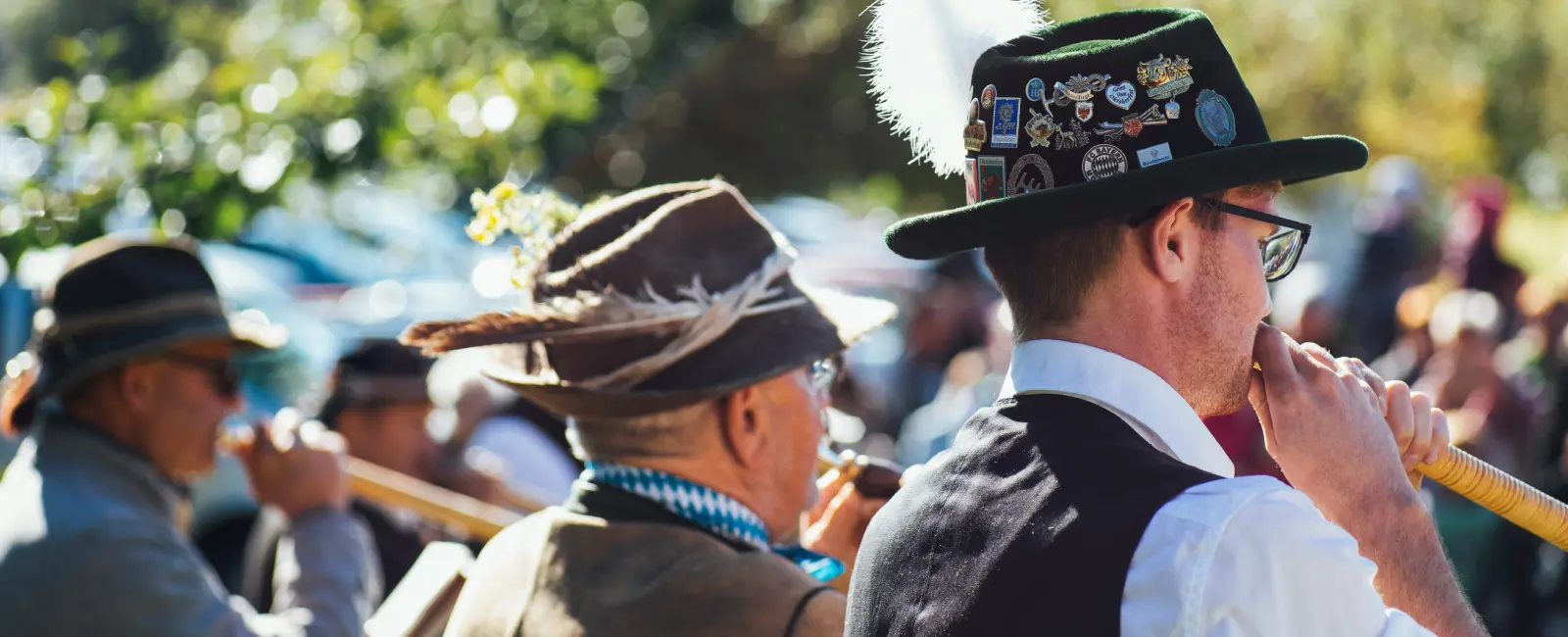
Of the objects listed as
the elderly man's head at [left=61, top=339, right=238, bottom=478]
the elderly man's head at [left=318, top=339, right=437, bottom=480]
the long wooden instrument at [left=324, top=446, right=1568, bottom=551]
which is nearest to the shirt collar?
the long wooden instrument at [left=324, top=446, right=1568, bottom=551]

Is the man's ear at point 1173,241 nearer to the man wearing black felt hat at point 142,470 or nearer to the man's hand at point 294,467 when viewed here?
the man wearing black felt hat at point 142,470

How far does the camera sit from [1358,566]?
1.72 meters

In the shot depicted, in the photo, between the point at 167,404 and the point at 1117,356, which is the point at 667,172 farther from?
the point at 1117,356

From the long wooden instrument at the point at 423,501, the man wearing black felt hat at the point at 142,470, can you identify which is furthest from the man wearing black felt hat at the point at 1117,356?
the long wooden instrument at the point at 423,501

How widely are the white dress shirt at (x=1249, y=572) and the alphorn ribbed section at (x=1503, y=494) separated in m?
0.65

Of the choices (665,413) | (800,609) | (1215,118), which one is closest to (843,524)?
(665,413)

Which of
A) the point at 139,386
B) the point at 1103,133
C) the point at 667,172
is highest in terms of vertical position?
the point at 1103,133

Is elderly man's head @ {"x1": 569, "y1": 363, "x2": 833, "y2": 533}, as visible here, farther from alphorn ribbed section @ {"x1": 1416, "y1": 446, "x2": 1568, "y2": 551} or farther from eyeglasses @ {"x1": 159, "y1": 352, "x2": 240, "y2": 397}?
eyeglasses @ {"x1": 159, "y1": 352, "x2": 240, "y2": 397}

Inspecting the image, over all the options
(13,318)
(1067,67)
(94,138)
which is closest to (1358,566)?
(1067,67)

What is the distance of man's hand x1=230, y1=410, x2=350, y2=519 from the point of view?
430 cm

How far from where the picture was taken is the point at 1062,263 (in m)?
2.03

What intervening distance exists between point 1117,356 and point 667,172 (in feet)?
36.6

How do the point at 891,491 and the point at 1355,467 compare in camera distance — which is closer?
the point at 1355,467

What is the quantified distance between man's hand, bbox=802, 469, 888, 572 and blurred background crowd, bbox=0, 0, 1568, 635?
40 centimetres
